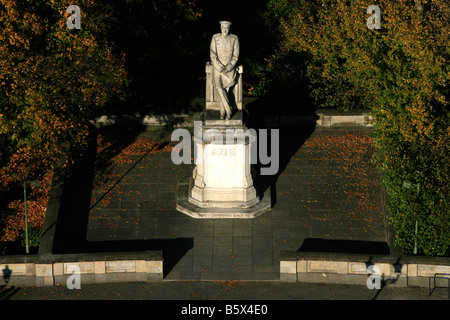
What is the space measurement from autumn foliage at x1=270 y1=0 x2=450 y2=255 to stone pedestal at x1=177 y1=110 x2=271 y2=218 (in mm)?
5959

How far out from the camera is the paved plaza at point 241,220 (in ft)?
119

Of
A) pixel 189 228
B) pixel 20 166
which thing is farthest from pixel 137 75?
pixel 189 228

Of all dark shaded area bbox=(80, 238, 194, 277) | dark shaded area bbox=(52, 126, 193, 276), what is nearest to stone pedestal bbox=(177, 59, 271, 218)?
dark shaded area bbox=(80, 238, 194, 277)

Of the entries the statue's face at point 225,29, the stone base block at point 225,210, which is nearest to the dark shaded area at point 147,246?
the stone base block at point 225,210

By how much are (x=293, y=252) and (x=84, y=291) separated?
8402 millimetres

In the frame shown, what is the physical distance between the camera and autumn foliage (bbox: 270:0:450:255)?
118 ft

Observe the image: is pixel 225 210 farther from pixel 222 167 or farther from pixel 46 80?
→ pixel 46 80

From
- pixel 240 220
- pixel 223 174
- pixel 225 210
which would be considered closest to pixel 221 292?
pixel 240 220

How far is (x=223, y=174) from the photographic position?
124 feet

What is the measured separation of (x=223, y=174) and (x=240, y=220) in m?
2.13

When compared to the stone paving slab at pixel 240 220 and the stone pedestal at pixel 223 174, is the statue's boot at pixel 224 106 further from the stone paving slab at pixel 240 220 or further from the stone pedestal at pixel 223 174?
the stone paving slab at pixel 240 220

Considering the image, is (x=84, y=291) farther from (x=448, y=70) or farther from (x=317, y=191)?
(x=448, y=70)

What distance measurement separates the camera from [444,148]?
3688cm

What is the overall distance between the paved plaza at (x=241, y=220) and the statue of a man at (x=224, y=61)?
4989 mm
